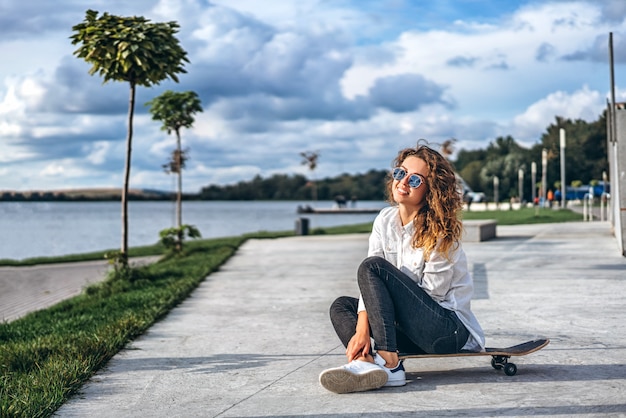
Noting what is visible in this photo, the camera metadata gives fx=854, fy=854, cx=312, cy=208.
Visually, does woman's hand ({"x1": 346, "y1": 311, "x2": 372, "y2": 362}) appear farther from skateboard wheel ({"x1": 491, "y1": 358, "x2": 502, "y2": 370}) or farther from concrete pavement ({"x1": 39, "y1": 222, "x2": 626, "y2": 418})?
skateboard wheel ({"x1": 491, "y1": 358, "x2": 502, "y2": 370})

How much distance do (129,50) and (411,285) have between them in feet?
26.8

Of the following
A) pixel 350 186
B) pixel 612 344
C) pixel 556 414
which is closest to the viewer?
pixel 556 414

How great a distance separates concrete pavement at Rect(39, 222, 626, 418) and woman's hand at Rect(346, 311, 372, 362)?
0.23m

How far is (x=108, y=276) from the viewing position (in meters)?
12.5

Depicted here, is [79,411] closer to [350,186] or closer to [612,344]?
[612,344]

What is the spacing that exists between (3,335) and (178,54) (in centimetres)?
605

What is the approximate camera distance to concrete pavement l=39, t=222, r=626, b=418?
4.52 m

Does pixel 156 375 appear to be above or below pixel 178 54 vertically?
below

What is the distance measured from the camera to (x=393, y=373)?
4.80 meters

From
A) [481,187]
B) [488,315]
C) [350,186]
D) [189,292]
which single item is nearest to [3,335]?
[189,292]

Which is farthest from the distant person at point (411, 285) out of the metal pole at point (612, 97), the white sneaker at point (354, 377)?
the metal pole at point (612, 97)

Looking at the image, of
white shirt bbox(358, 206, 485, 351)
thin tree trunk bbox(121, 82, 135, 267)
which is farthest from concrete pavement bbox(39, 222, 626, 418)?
thin tree trunk bbox(121, 82, 135, 267)

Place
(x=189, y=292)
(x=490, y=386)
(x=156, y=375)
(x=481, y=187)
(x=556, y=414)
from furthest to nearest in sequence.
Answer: (x=481, y=187), (x=189, y=292), (x=156, y=375), (x=490, y=386), (x=556, y=414)

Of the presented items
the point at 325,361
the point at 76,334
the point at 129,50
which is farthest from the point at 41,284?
the point at 325,361
